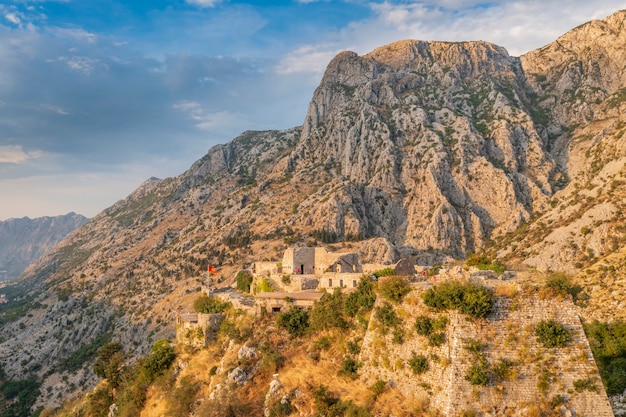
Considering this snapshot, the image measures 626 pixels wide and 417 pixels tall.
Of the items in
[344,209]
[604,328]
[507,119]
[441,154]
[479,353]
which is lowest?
[604,328]

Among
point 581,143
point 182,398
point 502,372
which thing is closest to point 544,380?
point 502,372

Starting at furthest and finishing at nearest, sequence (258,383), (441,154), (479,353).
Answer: (441,154) < (258,383) < (479,353)

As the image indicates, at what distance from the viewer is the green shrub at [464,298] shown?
67.1 ft

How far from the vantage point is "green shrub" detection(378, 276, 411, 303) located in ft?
78.6

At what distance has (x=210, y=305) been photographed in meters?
43.7

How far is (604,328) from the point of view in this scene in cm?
4403

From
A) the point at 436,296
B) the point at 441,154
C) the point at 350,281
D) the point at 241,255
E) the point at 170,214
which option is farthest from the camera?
the point at 170,214

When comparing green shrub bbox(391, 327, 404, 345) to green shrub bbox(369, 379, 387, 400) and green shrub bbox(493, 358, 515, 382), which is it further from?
green shrub bbox(493, 358, 515, 382)

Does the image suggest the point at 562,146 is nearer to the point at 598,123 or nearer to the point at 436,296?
the point at 598,123

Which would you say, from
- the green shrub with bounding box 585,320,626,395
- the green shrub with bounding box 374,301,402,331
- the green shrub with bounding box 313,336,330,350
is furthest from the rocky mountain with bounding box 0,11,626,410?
the green shrub with bounding box 374,301,402,331

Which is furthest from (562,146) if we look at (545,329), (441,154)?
(545,329)

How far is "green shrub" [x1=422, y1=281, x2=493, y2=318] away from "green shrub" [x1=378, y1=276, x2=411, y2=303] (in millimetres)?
2059

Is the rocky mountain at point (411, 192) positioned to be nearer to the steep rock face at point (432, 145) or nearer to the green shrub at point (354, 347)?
the steep rock face at point (432, 145)

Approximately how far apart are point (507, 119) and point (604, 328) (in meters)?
113
